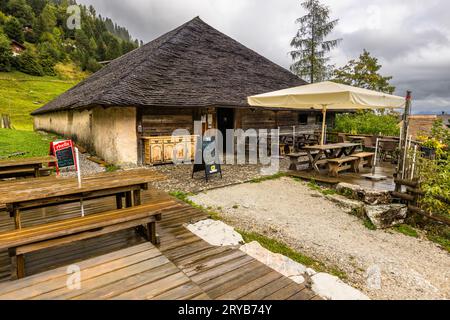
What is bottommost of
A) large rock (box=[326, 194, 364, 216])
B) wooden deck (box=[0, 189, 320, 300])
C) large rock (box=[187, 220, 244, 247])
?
large rock (box=[326, 194, 364, 216])

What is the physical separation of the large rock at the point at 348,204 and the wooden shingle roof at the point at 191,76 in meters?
6.27

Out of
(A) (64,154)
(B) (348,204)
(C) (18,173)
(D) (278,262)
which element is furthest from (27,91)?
(D) (278,262)

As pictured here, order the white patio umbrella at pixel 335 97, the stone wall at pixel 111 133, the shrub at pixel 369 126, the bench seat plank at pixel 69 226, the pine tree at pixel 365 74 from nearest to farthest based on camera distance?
the bench seat plank at pixel 69 226 < the white patio umbrella at pixel 335 97 < the stone wall at pixel 111 133 < the shrub at pixel 369 126 < the pine tree at pixel 365 74

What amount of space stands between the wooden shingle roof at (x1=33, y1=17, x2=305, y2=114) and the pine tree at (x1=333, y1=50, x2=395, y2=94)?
39.5ft

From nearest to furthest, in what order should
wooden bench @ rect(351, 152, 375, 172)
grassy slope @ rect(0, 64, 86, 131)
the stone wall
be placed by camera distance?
wooden bench @ rect(351, 152, 375, 172)
the stone wall
grassy slope @ rect(0, 64, 86, 131)

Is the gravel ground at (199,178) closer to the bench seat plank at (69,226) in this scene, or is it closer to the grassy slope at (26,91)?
the bench seat plank at (69,226)

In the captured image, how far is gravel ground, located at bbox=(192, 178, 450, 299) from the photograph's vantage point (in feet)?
9.98

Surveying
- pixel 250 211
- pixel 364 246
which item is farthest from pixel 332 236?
pixel 250 211

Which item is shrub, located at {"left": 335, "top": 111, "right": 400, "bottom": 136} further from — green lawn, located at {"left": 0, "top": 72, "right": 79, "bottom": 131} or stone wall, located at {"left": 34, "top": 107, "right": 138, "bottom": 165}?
green lawn, located at {"left": 0, "top": 72, "right": 79, "bottom": 131}

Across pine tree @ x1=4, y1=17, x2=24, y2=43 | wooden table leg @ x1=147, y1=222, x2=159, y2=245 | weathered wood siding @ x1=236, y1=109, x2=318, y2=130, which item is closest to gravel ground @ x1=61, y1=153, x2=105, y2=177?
wooden table leg @ x1=147, y1=222, x2=159, y2=245

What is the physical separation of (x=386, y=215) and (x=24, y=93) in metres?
51.5

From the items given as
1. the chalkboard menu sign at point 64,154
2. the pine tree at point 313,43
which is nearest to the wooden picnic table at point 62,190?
the chalkboard menu sign at point 64,154

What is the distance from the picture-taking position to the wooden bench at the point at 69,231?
2406 millimetres
